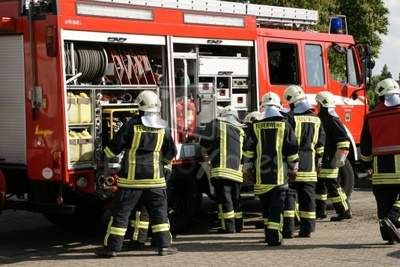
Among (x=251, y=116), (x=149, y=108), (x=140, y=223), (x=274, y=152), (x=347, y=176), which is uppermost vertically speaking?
(x=149, y=108)

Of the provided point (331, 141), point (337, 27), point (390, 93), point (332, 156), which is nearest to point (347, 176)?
point (332, 156)

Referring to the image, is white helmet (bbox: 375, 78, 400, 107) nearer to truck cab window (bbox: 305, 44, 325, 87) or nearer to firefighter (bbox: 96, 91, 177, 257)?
truck cab window (bbox: 305, 44, 325, 87)

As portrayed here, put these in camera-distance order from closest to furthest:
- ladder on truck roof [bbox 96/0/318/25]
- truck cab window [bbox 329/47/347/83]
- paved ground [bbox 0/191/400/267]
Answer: paved ground [bbox 0/191/400/267]
ladder on truck roof [bbox 96/0/318/25]
truck cab window [bbox 329/47/347/83]

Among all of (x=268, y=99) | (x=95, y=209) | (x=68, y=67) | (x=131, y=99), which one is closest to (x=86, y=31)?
(x=68, y=67)

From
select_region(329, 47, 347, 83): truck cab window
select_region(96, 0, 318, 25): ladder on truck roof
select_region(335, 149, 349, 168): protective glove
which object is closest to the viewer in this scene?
select_region(96, 0, 318, 25): ladder on truck roof

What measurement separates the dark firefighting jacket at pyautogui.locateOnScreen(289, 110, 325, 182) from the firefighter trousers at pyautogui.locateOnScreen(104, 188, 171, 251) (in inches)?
76.1

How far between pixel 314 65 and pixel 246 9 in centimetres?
154

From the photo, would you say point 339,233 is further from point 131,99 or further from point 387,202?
point 131,99

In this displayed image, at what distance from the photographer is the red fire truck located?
24.5 ft

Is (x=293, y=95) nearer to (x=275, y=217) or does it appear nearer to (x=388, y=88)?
(x=388, y=88)

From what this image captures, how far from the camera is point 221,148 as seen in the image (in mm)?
8930

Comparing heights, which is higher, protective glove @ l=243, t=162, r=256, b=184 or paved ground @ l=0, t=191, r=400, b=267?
protective glove @ l=243, t=162, r=256, b=184

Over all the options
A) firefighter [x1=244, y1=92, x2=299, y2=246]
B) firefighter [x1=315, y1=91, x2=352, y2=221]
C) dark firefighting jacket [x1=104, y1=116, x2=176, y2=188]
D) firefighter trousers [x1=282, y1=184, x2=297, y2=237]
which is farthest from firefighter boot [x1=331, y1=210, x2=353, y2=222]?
dark firefighting jacket [x1=104, y1=116, x2=176, y2=188]

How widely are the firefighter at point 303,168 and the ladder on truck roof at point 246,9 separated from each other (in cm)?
141
